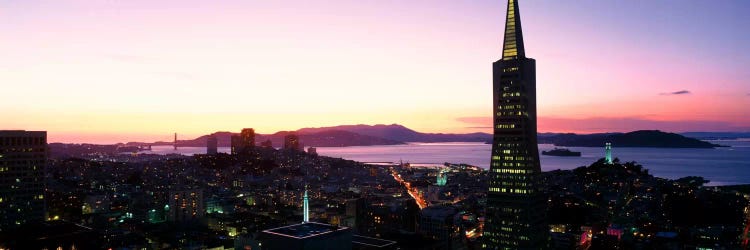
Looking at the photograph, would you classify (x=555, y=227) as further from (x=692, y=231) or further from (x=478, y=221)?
(x=692, y=231)

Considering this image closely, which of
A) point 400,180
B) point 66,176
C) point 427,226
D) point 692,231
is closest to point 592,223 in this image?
point 692,231

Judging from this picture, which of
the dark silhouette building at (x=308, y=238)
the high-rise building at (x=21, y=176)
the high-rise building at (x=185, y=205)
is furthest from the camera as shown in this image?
the high-rise building at (x=185, y=205)

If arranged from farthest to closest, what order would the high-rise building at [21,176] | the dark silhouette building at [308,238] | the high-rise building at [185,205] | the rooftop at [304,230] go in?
the high-rise building at [185,205]
the high-rise building at [21,176]
the rooftop at [304,230]
the dark silhouette building at [308,238]

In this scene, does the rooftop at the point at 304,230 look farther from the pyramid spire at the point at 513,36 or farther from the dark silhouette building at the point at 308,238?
the pyramid spire at the point at 513,36

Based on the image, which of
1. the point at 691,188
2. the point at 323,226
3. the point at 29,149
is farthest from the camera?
the point at 691,188

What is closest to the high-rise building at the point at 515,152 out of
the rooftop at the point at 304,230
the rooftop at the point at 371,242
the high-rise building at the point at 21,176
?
the rooftop at the point at 371,242

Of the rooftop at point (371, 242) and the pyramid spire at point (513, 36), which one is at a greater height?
the pyramid spire at point (513, 36)

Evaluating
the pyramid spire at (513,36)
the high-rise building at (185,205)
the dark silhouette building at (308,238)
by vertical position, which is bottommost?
the high-rise building at (185,205)

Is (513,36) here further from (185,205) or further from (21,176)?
(185,205)
